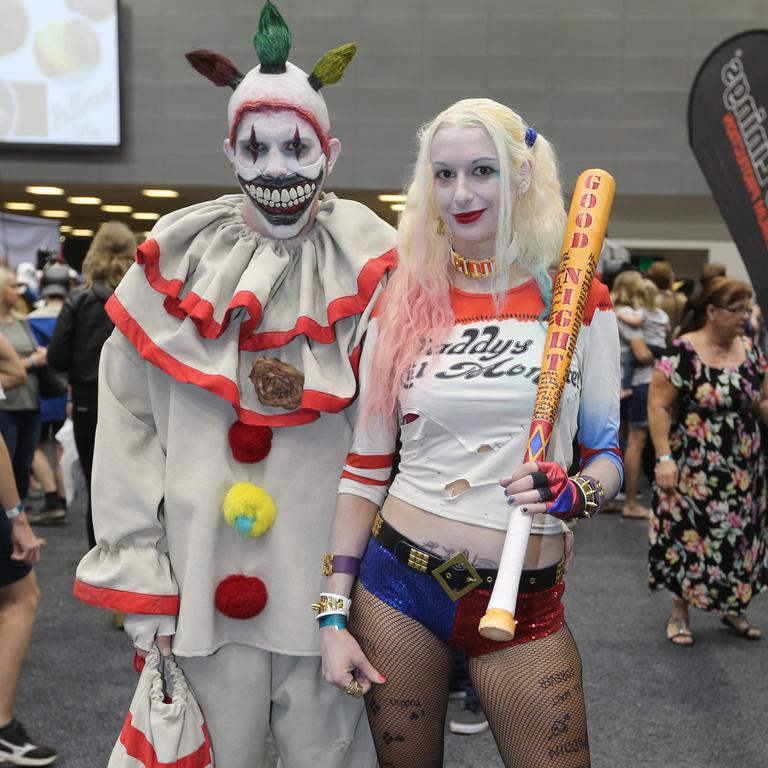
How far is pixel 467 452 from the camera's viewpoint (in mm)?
1589

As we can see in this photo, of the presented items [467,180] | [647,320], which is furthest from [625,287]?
[467,180]

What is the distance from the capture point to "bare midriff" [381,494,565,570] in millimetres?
1572

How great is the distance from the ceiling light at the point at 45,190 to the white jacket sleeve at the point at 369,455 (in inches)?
436

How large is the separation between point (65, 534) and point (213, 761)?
4.17m

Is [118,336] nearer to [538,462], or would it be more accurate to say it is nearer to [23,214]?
[538,462]

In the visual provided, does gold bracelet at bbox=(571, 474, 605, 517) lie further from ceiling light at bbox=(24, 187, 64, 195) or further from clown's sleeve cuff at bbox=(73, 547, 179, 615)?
ceiling light at bbox=(24, 187, 64, 195)

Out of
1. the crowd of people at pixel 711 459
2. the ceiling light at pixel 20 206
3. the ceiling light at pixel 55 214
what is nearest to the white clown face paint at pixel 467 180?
the crowd of people at pixel 711 459

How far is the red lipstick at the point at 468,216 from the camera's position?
5.25ft

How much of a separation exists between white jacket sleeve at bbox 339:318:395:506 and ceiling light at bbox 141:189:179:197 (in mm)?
10503

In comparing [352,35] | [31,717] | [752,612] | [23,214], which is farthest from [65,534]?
[23,214]

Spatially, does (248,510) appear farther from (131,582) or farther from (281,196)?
(281,196)

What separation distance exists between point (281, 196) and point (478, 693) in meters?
0.99

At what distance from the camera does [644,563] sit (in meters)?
5.33

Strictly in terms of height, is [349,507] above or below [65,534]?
above
